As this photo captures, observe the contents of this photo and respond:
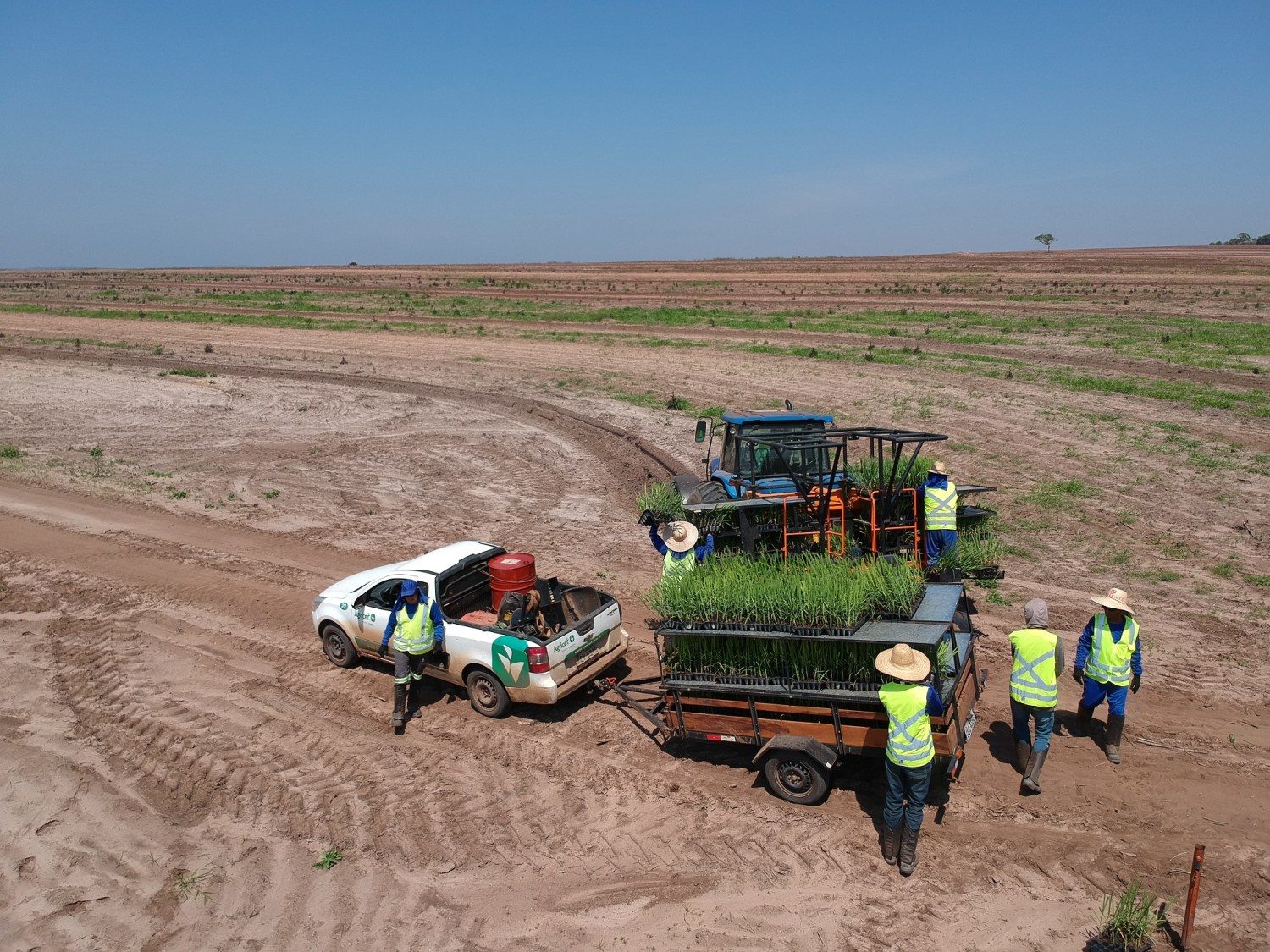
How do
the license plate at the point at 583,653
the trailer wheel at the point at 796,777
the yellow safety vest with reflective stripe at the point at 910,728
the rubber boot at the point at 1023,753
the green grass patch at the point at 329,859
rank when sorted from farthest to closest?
the license plate at the point at 583,653, the rubber boot at the point at 1023,753, the trailer wheel at the point at 796,777, the green grass patch at the point at 329,859, the yellow safety vest with reflective stripe at the point at 910,728

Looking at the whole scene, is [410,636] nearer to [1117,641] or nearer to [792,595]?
[792,595]

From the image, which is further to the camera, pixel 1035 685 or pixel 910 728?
pixel 1035 685

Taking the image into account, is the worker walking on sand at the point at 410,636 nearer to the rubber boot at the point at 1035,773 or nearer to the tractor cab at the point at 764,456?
the tractor cab at the point at 764,456

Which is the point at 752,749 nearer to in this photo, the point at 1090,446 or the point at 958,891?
the point at 958,891

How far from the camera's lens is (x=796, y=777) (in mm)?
7289

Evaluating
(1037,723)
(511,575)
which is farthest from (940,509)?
(511,575)

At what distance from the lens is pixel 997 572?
1086 centimetres

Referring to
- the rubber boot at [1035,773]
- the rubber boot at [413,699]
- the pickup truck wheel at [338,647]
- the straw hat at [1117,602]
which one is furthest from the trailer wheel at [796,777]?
the pickup truck wheel at [338,647]

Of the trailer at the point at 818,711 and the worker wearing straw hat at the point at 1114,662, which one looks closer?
the trailer at the point at 818,711

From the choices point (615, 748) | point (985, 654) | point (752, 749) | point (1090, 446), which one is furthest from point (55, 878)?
point (1090, 446)

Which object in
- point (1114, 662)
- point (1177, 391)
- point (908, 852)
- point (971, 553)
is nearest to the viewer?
point (908, 852)

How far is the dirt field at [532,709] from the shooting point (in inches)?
252

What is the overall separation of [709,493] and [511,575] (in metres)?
3.56

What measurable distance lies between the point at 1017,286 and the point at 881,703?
60.7m
